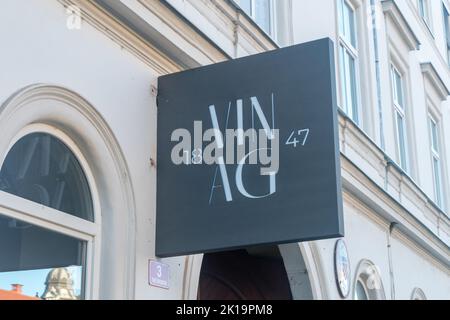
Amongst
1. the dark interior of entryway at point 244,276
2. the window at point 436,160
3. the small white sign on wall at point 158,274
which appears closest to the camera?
the small white sign on wall at point 158,274

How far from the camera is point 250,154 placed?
548 centimetres

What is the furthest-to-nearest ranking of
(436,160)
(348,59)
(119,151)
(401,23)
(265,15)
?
(436,160) → (401,23) → (348,59) → (265,15) → (119,151)

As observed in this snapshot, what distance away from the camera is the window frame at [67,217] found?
15.3ft

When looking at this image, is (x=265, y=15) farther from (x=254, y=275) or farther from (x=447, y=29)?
(x=447, y=29)

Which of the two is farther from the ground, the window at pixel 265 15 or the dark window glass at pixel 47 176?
the window at pixel 265 15

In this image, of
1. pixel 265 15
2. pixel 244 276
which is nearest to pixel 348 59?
pixel 265 15

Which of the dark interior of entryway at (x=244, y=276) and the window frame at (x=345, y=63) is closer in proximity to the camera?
the dark interior of entryway at (x=244, y=276)

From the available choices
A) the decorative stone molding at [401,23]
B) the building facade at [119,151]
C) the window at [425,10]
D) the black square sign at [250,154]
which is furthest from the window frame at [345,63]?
the window at [425,10]

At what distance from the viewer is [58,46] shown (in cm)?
503

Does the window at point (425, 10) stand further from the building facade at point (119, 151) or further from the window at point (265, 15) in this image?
the window at point (265, 15)

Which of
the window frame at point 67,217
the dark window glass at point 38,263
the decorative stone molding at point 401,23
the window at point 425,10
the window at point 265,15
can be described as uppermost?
the window at point 425,10

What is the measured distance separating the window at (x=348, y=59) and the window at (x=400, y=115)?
1674 millimetres

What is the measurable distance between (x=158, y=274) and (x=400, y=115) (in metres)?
8.04

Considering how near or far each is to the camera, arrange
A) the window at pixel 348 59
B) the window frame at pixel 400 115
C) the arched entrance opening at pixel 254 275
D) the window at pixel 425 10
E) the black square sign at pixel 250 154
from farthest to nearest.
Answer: the window at pixel 425 10
the window frame at pixel 400 115
the window at pixel 348 59
the arched entrance opening at pixel 254 275
the black square sign at pixel 250 154
